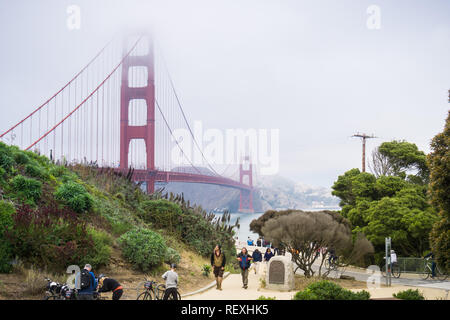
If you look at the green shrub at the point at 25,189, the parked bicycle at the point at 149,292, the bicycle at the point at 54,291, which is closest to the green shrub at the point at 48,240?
the green shrub at the point at 25,189

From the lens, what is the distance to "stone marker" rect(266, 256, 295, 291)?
15.2 metres

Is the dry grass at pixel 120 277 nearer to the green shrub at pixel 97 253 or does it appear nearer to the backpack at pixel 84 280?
the green shrub at pixel 97 253

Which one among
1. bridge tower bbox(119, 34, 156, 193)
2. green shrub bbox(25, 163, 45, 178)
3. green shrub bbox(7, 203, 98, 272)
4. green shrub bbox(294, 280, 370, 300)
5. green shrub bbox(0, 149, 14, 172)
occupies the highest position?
bridge tower bbox(119, 34, 156, 193)

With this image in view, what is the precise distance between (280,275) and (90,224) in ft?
23.6

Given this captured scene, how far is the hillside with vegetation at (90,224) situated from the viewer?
12.3 metres

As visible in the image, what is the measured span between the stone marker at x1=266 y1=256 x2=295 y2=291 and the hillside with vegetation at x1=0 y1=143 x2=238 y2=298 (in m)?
3.12

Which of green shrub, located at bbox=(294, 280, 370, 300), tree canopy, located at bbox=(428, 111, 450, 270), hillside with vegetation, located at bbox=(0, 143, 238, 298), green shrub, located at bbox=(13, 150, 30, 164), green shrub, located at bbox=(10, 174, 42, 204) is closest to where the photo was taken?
green shrub, located at bbox=(294, 280, 370, 300)

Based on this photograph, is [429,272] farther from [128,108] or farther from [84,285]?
[128,108]

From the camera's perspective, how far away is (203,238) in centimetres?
2191

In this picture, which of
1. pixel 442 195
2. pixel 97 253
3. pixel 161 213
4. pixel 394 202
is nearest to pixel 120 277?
pixel 97 253

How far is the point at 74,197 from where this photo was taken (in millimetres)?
16578

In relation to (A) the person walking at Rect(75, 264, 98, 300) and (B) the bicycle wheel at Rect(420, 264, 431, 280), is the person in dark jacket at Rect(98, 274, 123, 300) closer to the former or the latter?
(A) the person walking at Rect(75, 264, 98, 300)

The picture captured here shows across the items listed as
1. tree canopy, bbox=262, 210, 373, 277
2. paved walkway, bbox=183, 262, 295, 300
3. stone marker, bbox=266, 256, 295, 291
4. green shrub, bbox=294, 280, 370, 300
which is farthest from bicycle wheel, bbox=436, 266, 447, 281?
green shrub, bbox=294, 280, 370, 300

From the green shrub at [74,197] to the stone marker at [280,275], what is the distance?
7369 millimetres
